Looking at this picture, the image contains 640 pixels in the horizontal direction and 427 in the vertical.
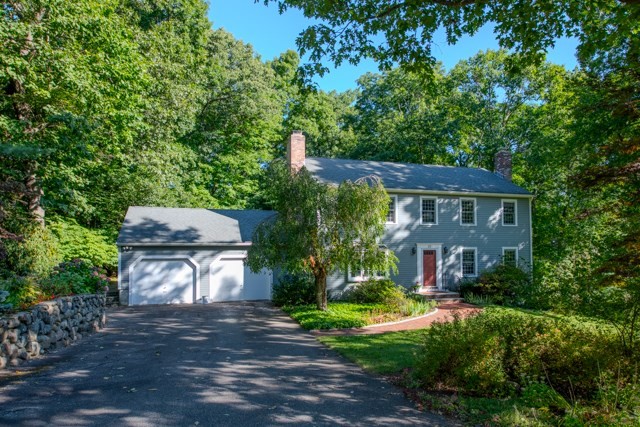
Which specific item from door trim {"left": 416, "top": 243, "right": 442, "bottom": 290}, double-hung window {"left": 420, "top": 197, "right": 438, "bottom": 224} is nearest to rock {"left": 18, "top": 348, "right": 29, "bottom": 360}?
door trim {"left": 416, "top": 243, "right": 442, "bottom": 290}

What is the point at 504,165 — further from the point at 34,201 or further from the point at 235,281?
the point at 34,201

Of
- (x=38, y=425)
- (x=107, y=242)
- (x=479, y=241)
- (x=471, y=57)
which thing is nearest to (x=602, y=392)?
(x=38, y=425)

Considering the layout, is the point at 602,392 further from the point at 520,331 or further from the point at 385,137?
the point at 385,137

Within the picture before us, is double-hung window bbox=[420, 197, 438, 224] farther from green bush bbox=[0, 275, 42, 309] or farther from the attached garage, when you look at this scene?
green bush bbox=[0, 275, 42, 309]

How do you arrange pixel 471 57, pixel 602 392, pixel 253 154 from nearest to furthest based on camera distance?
pixel 602 392 → pixel 253 154 → pixel 471 57

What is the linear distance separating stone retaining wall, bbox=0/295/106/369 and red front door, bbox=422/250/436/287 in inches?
542

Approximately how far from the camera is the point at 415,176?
21141 mm

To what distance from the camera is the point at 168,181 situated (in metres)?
20.1

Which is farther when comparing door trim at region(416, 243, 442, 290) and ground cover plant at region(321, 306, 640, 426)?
door trim at region(416, 243, 442, 290)

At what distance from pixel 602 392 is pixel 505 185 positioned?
18.4m

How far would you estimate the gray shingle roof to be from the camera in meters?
19.7

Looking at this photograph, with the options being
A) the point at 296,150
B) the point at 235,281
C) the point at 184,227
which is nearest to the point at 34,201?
the point at 184,227

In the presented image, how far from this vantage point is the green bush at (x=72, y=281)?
35.2 feet

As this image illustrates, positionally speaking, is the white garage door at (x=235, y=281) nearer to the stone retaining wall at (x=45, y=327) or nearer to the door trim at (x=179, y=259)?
the door trim at (x=179, y=259)
